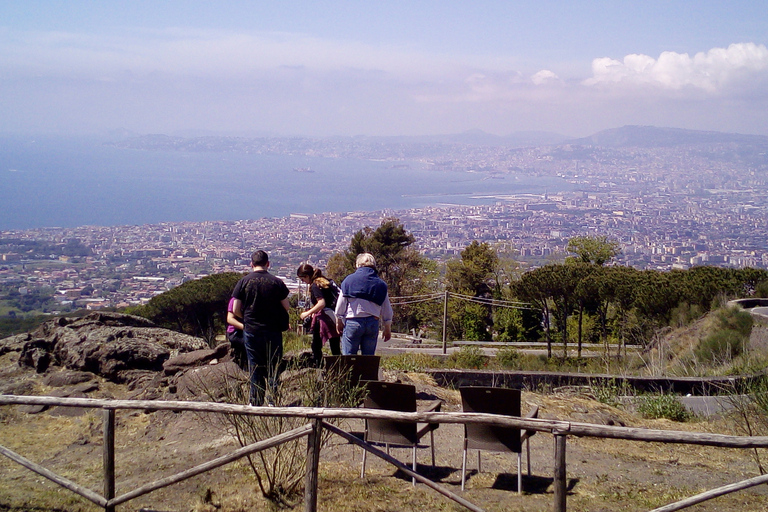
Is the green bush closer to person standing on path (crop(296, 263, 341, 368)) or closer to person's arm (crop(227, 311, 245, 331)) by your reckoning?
person standing on path (crop(296, 263, 341, 368))

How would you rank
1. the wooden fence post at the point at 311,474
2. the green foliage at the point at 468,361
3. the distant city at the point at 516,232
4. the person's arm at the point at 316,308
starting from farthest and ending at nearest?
the distant city at the point at 516,232 → the green foliage at the point at 468,361 → the person's arm at the point at 316,308 → the wooden fence post at the point at 311,474

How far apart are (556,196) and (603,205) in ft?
47.8

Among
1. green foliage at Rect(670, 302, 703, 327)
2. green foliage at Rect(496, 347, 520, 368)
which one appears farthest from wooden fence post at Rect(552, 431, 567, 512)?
green foliage at Rect(670, 302, 703, 327)

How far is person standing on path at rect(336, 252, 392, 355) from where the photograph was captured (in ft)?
22.1

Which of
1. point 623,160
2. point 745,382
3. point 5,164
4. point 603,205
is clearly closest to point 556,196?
point 603,205

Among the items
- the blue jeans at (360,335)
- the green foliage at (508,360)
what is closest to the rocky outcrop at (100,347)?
the blue jeans at (360,335)

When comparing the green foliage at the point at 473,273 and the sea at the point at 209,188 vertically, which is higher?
the sea at the point at 209,188

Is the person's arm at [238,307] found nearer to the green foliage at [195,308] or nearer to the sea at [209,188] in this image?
the green foliage at [195,308]

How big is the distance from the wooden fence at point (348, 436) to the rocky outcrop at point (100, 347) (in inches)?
154

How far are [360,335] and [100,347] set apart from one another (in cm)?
409

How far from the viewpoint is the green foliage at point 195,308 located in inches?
690

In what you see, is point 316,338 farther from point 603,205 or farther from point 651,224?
point 603,205

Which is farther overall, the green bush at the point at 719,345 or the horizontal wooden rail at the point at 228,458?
the green bush at the point at 719,345

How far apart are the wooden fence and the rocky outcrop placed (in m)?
3.92
